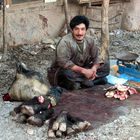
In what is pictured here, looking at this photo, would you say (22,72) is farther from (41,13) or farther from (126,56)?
(41,13)

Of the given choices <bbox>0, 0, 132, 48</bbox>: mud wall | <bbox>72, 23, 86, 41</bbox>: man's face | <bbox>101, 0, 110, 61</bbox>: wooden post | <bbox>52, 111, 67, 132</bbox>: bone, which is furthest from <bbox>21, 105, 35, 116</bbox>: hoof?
<bbox>0, 0, 132, 48</bbox>: mud wall

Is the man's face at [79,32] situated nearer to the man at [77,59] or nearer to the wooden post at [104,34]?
the man at [77,59]

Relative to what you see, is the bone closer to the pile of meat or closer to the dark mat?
the dark mat

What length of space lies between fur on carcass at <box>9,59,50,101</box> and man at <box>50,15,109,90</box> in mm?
562

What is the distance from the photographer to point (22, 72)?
6.38 meters

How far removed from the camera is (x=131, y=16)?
1091 centimetres

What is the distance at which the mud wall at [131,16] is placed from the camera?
35.6 ft

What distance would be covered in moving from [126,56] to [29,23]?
2816 millimetres

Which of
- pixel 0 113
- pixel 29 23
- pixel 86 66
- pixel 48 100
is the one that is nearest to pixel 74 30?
pixel 86 66

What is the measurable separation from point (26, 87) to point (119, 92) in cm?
141

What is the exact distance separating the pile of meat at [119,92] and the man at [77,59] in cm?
43

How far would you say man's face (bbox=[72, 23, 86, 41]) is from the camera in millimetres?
6617

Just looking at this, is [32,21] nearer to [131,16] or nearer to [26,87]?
[131,16]

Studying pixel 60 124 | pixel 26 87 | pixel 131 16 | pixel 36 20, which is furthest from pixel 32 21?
pixel 60 124
